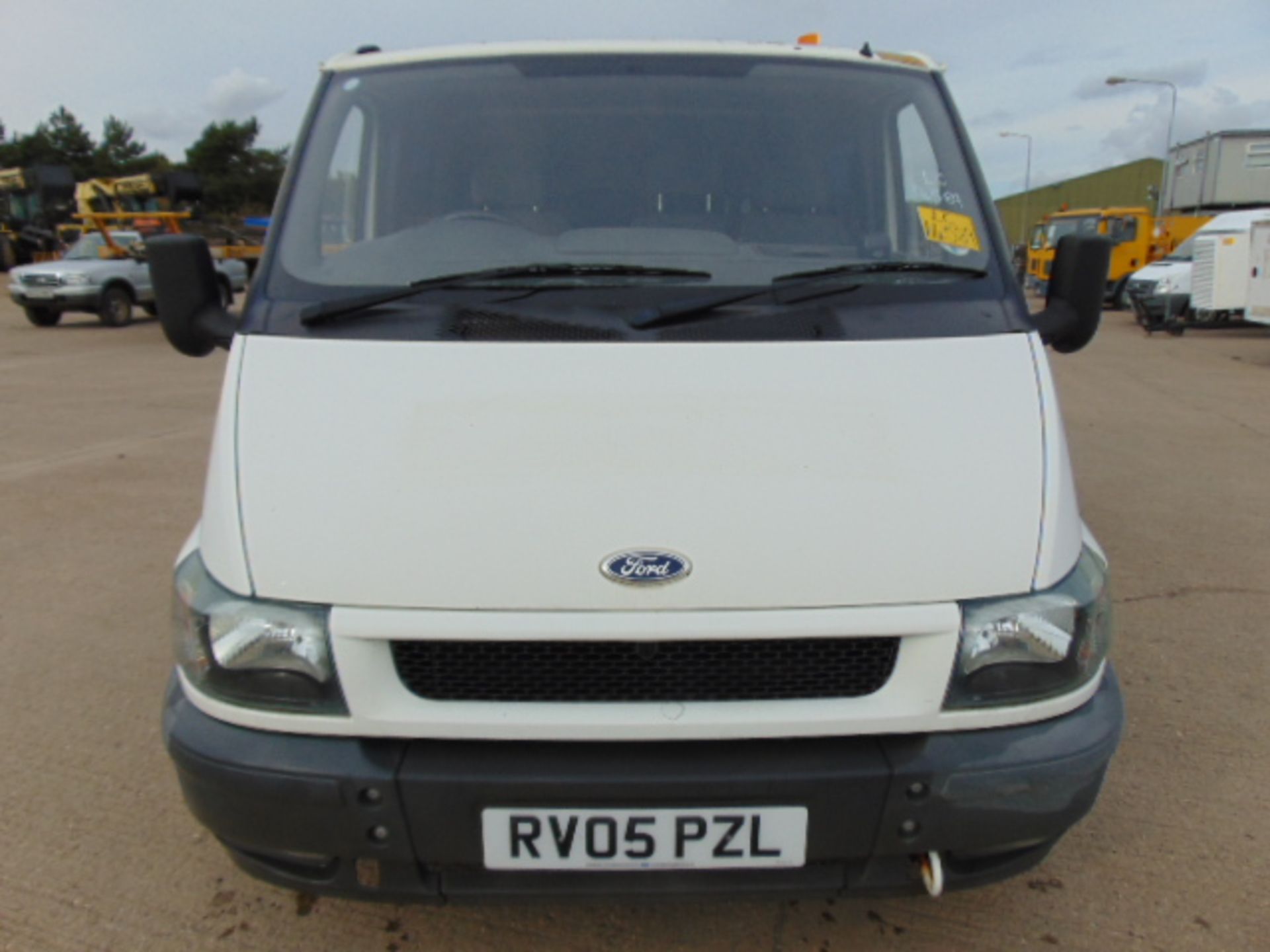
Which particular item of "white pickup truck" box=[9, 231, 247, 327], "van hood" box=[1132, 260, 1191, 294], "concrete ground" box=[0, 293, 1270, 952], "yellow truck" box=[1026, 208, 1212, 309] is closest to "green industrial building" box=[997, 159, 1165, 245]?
"yellow truck" box=[1026, 208, 1212, 309]

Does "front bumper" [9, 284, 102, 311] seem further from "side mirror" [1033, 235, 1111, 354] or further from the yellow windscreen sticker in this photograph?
"side mirror" [1033, 235, 1111, 354]

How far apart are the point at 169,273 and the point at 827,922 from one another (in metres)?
2.34

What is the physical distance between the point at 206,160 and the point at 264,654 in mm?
78240

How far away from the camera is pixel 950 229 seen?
2.72 metres

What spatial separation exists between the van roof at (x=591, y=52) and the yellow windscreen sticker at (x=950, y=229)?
1.70 ft

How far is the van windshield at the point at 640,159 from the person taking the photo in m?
2.71

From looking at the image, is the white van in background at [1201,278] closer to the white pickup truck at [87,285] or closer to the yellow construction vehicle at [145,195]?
the white pickup truck at [87,285]

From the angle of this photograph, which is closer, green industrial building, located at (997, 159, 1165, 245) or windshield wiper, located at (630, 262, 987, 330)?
windshield wiper, located at (630, 262, 987, 330)

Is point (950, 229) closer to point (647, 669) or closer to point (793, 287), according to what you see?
point (793, 287)

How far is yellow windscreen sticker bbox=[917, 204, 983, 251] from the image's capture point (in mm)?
2656

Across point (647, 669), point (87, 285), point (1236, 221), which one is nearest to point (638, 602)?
point (647, 669)

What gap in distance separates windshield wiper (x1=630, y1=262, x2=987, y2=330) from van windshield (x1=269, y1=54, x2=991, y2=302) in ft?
0.36

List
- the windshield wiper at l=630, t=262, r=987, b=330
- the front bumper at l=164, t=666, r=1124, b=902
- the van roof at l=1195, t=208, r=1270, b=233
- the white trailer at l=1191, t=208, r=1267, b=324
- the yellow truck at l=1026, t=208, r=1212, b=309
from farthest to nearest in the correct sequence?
the yellow truck at l=1026, t=208, r=1212, b=309
the van roof at l=1195, t=208, r=1270, b=233
the white trailer at l=1191, t=208, r=1267, b=324
the windshield wiper at l=630, t=262, r=987, b=330
the front bumper at l=164, t=666, r=1124, b=902

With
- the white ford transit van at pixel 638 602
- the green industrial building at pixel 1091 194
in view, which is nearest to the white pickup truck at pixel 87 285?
the white ford transit van at pixel 638 602
